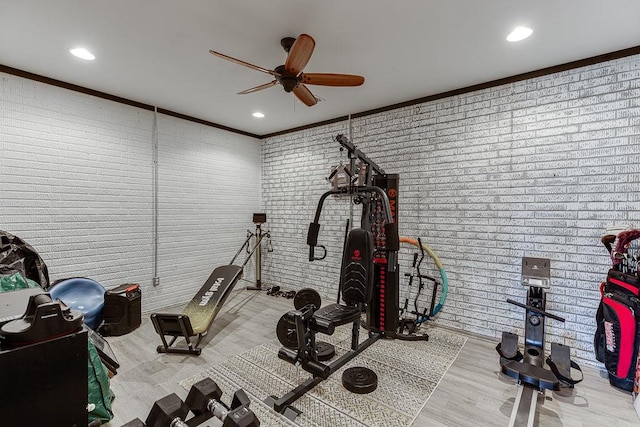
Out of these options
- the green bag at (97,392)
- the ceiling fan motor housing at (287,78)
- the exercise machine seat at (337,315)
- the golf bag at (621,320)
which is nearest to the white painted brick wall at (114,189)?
the green bag at (97,392)

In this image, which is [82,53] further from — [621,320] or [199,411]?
[621,320]

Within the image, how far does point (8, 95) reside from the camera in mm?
3275

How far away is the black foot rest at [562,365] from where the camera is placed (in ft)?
7.94

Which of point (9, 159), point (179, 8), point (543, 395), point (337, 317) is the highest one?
point (179, 8)

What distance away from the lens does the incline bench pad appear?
11.2 feet

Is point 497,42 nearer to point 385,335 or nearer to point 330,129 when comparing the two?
point 330,129

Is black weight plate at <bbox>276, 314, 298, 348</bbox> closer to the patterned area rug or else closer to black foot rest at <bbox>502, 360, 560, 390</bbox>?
the patterned area rug

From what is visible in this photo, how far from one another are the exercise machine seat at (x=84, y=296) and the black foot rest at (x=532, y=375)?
436 cm

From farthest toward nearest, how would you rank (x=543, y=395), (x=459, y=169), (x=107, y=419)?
(x=459, y=169) → (x=543, y=395) → (x=107, y=419)

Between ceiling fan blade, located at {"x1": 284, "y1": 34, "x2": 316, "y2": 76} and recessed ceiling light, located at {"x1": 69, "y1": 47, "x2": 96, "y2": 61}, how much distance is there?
216 centimetres

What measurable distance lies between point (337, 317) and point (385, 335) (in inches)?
49.6

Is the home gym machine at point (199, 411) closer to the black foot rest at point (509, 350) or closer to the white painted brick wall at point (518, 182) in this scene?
the black foot rest at point (509, 350)

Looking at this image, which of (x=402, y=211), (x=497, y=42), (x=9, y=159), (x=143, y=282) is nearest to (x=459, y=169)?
(x=402, y=211)

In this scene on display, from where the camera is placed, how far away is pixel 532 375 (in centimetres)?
232
